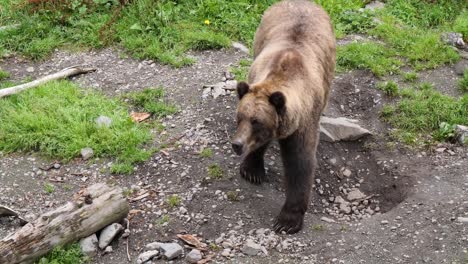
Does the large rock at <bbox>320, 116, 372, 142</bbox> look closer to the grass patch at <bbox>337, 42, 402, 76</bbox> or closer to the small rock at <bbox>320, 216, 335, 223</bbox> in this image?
the small rock at <bbox>320, 216, 335, 223</bbox>

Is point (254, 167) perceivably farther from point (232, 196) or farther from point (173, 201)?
point (173, 201)

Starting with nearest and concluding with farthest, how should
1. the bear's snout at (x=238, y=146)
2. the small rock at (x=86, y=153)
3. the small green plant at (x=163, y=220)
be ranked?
the bear's snout at (x=238, y=146) < the small green plant at (x=163, y=220) < the small rock at (x=86, y=153)

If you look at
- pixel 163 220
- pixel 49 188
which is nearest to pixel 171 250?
pixel 163 220

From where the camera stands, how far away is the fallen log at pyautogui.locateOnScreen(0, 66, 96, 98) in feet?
28.4

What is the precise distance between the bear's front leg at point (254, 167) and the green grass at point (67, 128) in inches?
48.3

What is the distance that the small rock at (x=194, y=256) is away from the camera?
611cm

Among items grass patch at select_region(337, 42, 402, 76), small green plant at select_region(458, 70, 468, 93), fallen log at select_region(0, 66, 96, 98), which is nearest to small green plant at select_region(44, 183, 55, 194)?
fallen log at select_region(0, 66, 96, 98)

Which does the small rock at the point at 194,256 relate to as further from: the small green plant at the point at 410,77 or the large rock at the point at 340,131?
the small green plant at the point at 410,77

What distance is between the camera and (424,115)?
28.1ft

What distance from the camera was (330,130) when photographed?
808 cm

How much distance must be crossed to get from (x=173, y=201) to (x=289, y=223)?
4.11 feet

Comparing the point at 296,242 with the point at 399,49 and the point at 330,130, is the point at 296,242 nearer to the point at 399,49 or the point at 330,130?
the point at 330,130

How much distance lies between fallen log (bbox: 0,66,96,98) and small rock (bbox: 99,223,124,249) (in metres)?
3.20

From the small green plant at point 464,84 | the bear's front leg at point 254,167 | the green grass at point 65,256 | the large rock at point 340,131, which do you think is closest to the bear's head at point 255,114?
the bear's front leg at point 254,167
